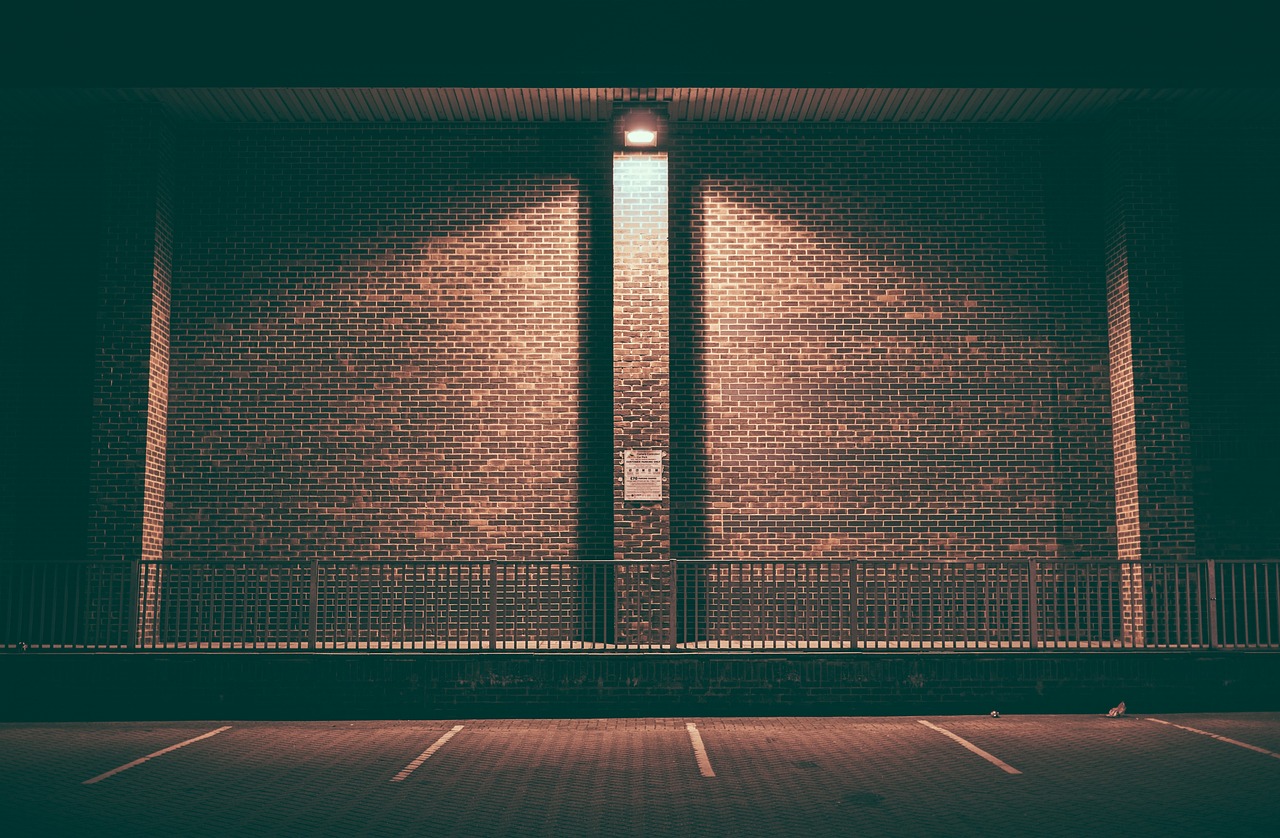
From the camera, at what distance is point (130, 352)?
13.9 m

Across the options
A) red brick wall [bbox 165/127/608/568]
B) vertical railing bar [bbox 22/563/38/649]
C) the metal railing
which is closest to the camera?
vertical railing bar [bbox 22/563/38/649]

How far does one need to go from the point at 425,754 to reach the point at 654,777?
7.19 feet

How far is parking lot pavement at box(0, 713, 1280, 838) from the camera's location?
7234 millimetres

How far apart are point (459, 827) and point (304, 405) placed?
→ 8560 mm

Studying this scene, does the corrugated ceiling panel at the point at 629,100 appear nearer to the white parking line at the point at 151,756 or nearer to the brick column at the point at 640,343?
the brick column at the point at 640,343

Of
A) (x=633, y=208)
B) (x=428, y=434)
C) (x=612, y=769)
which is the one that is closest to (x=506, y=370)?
(x=428, y=434)

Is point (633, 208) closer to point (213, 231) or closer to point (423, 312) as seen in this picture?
point (423, 312)

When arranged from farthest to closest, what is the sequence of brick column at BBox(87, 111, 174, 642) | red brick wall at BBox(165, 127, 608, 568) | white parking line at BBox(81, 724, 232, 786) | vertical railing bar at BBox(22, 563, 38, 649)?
red brick wall at BBox(165, 127, 608, 568) → brick column at BBox(87, 111, 174, 642) → vertical railing bar at BBox(22, 563, 38, 649) → white parking line at BBox(81, 724, 232, 786)

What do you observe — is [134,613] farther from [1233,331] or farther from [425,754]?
[1233,331]

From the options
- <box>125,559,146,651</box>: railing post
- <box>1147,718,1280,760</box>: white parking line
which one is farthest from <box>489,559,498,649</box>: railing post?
<box>1147,718,1280,760</box>: white parking line

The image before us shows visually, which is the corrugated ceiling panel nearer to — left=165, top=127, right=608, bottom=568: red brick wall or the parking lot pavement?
left=165, top=127, right=608, bottom=568: red brick wall

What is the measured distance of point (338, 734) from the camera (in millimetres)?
10883

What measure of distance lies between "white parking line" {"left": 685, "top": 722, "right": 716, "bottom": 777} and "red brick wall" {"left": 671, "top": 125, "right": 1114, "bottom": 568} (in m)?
3.60

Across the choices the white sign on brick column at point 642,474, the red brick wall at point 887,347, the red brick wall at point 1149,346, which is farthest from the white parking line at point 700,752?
the red brick wall at point 1149,346
